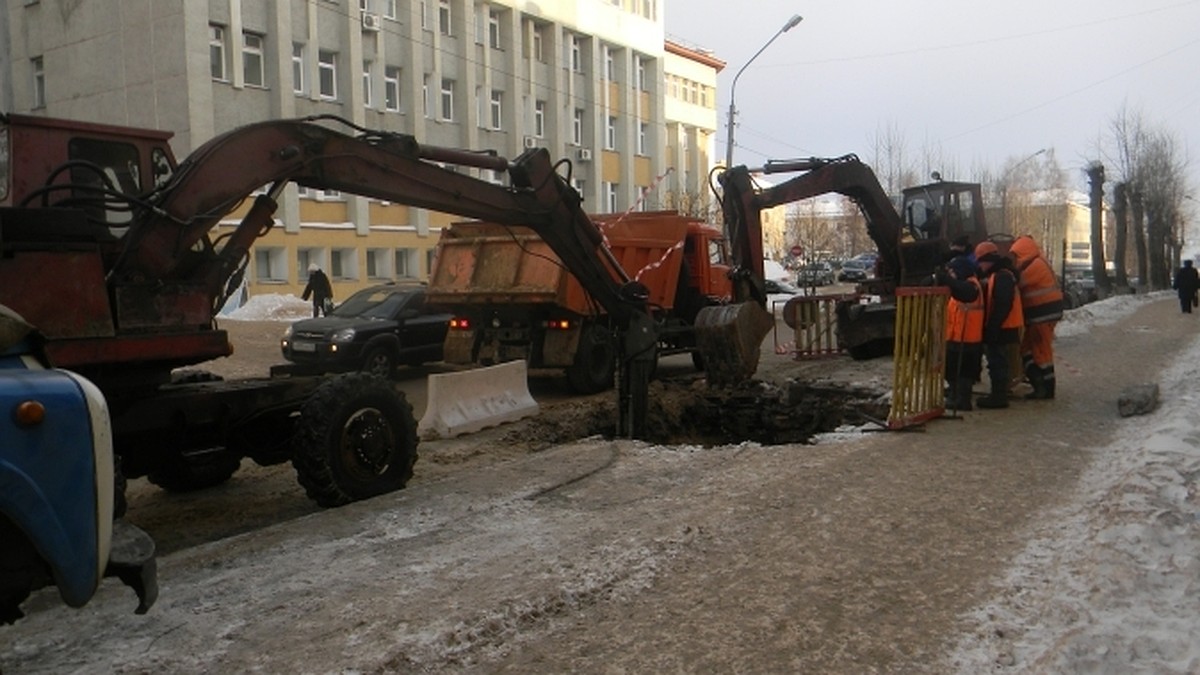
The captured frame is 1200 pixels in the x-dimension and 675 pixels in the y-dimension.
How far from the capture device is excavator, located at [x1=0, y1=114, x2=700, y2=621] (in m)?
5.95

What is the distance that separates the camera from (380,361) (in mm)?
16016

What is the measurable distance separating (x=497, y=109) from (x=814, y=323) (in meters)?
24.5

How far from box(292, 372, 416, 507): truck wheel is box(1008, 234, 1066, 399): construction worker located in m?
6.83

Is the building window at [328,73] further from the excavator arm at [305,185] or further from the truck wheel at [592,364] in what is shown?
the excavator arm at [305,185]

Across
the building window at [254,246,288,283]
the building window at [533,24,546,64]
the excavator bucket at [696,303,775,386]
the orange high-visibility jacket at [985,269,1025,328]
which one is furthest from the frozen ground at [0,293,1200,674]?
the building window at [533,24,546,64]

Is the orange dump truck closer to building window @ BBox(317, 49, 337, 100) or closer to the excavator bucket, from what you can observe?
the excavator bucket

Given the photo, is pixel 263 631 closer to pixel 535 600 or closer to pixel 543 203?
pixel 535 600

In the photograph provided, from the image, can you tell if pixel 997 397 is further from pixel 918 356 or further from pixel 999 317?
pixel 918 356

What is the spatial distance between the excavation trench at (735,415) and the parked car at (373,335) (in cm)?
415

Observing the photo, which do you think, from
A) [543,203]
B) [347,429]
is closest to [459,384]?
[543,203]

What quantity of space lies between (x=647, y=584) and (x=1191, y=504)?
3394 mm

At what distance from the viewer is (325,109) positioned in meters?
32.0

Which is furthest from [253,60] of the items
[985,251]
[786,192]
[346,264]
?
[985,251]

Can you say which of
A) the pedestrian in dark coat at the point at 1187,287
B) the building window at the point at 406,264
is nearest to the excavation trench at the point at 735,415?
the pedestrian in dark coat at the point at 1187,287
